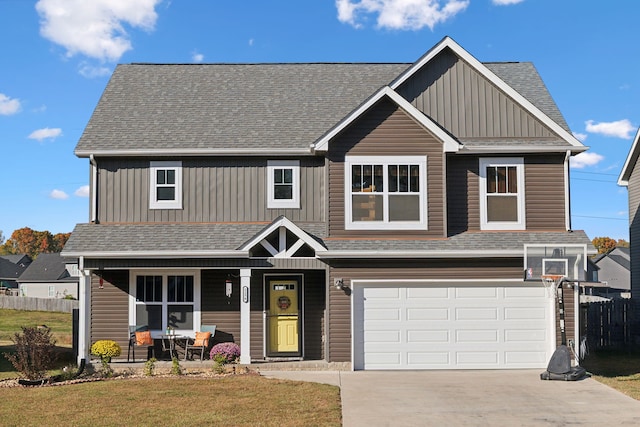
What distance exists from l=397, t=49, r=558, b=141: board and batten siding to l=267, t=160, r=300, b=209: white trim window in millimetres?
3560

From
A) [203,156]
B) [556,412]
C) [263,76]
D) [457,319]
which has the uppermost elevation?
[263,76]

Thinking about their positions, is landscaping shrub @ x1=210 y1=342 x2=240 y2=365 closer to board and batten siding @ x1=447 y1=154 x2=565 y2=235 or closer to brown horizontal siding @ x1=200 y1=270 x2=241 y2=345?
brown horizontal siding @ x1=200 y1=270 x2=241 y2=345

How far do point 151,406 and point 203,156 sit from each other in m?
8.07

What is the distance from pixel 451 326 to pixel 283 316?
4.47m

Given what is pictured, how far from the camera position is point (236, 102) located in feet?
68.6

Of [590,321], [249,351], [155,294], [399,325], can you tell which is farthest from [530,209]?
[155,294]

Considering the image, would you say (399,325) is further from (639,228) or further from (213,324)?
(639,228)

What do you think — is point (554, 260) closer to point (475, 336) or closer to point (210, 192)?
point (475, 336)

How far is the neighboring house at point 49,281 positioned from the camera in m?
67.2

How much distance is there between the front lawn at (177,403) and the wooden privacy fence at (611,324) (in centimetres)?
1217

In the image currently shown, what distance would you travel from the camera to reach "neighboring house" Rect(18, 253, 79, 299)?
67.2 metres

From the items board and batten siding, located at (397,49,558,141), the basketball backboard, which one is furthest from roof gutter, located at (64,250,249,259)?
the basketball backboard

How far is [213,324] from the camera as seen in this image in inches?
734

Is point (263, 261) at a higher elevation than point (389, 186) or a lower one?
lower
